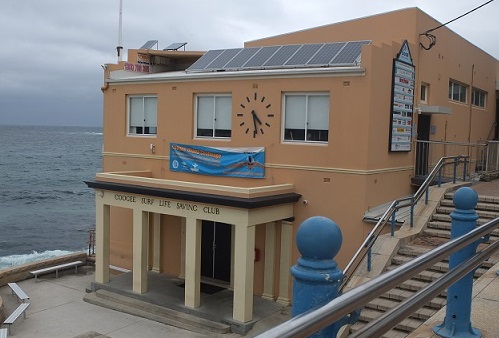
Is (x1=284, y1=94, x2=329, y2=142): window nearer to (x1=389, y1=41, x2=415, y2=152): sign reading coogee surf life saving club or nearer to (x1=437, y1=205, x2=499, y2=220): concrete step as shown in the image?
(x1=389, y1=41, x2=415, y2=152): sign reading coogee surf life saving club

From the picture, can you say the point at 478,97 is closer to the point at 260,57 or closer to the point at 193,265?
the point at 260,57

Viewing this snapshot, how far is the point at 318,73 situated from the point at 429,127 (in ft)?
20.5

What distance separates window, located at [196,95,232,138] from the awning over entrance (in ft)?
8.94

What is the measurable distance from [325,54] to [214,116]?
164 inches

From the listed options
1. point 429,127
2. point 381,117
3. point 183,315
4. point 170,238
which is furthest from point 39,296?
point 429,127

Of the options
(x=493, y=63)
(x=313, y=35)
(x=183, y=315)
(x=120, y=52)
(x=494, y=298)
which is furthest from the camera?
(x=493, y=63)

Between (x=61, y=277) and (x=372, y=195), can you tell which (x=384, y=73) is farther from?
(x=61, y=277)

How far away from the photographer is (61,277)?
20562mm

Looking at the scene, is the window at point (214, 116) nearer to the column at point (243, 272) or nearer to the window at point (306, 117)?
the window at point (306, 117)

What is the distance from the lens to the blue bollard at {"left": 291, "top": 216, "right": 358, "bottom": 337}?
242 cm

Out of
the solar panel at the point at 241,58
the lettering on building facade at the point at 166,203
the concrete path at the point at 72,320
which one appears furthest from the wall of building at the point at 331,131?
the concrete path at the point at 72,320

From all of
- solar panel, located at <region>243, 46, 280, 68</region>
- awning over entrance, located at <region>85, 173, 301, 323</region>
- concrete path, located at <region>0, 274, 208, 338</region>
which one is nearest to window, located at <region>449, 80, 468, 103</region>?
solar panel, located at <region>243, 46, 280, 68</region>

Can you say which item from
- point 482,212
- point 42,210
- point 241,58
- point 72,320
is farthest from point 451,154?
point 42,210

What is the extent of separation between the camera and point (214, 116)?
1784 cm
